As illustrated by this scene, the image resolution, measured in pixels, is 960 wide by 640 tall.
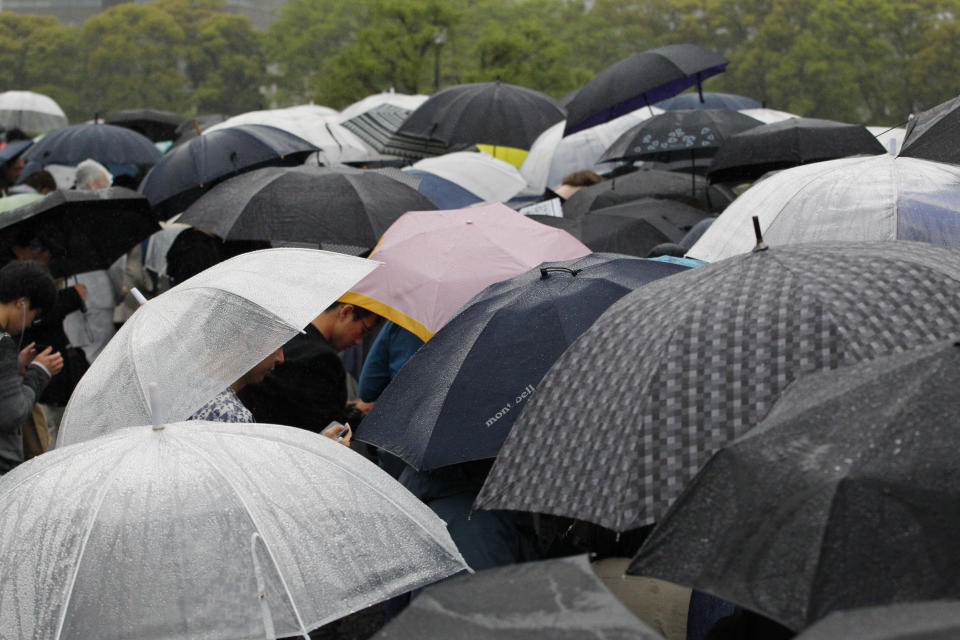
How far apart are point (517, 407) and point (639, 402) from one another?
88 centimetres

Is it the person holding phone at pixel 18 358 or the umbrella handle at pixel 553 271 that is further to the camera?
the person holding phone at pixel 18 358

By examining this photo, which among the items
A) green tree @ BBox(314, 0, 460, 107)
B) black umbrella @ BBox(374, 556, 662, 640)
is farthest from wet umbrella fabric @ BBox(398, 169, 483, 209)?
green tree @ BBox(314, 0, 460, 107)

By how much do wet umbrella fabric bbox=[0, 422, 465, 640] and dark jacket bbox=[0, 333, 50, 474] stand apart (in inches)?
65.1

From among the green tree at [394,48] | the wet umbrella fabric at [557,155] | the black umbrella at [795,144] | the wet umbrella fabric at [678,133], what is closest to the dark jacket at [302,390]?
the black umbrella at [795,144]

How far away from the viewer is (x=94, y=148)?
41.4 feet

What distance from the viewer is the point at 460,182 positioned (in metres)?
8.39

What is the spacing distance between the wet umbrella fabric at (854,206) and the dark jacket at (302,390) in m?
1.50

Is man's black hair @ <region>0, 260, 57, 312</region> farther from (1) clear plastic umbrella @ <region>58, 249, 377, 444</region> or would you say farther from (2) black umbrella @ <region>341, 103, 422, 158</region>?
(2) black umbrella @ <region>341, 103, 422, 158</region>

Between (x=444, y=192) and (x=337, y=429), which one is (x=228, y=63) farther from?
(x=337, y=429)

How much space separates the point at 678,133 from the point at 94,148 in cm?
665

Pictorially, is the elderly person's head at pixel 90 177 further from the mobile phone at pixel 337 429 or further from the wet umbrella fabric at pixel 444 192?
the mobile phone at pixel 337 429

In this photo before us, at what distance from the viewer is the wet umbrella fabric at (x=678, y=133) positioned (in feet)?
28.6

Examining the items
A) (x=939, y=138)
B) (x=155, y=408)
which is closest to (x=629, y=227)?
(x=939, y=138)

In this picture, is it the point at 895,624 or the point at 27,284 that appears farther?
the point at 27,284
